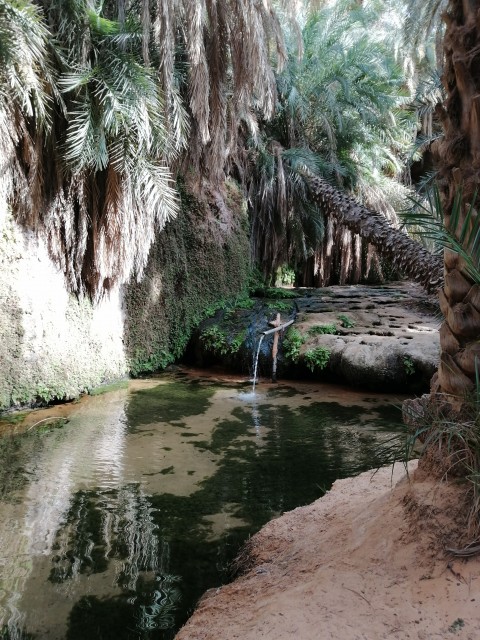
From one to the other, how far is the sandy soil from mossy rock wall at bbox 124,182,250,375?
7090 mm

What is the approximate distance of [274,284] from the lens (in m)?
15.2

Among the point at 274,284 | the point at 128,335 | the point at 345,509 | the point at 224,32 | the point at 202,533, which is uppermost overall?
the point at 224,32

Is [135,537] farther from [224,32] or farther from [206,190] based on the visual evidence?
[206,190]

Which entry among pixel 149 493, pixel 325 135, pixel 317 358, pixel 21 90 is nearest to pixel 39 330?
pixel 21 90

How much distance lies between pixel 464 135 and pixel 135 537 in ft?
10.4

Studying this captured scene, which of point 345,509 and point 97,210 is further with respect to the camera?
point 97,210

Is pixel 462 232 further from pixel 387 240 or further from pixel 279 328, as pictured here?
pixel 387 240

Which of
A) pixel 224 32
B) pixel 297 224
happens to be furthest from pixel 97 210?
pixel 297 224

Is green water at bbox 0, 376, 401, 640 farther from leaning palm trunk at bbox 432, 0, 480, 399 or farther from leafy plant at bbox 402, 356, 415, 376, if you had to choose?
leaning palm trunk at bbox 432, 0, 480, 399

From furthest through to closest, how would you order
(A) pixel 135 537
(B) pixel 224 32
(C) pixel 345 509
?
(B) pixel 224 32 < (A) pixel 135 537 < (C) pixel 345 509

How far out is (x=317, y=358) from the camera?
888 cm

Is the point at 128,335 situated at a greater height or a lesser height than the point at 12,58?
lesser

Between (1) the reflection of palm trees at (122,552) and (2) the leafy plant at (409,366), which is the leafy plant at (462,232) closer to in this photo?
(1) the reflection of palm trees at (122,552)

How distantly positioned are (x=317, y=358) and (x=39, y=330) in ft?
15.1
